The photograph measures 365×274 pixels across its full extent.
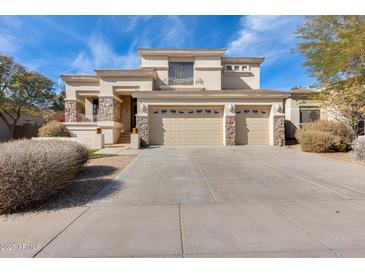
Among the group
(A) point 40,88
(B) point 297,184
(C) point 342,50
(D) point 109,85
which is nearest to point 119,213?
(B) point 297,184

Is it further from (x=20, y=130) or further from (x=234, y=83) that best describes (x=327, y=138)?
(x=20, y=130)

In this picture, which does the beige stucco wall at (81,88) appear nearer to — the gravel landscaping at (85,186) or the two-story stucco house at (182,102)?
the two-story stucco house at (182,102)

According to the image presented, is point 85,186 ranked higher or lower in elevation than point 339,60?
lower

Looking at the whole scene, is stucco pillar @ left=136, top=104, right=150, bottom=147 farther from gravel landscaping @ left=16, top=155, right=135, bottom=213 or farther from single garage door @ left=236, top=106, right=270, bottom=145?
single garage door @ left=236, top=106, right=270, bottom=145

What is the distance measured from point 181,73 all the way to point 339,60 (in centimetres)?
1169

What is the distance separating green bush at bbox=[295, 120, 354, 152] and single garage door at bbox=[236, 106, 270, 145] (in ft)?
8.65

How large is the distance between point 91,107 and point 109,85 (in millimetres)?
4046

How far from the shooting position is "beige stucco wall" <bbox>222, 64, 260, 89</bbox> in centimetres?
1850

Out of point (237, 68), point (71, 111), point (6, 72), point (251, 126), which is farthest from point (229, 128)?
point (6, 72)

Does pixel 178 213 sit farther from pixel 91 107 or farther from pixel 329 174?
pixel 91 107

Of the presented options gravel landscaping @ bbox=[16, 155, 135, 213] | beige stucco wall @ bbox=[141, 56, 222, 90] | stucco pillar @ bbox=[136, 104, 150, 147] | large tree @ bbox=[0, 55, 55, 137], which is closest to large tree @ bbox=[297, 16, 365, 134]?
beige stucco wall @ bbox=[141, 56, 222, 90]

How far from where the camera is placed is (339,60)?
29.9ft

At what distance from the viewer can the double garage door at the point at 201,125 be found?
1312 centimetres

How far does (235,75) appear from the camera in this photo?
18.6 m
